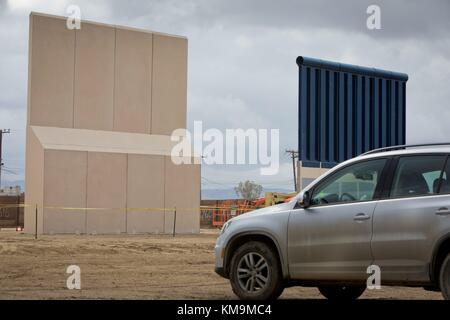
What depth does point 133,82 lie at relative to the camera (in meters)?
38.9

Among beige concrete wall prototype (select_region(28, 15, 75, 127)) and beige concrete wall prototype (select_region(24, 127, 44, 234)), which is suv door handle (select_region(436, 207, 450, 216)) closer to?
beige concrete wall prototype (select_region(24, 127, 44, 234))

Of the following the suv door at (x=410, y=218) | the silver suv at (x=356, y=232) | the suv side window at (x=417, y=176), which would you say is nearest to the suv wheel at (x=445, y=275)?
the silver suv at (x=356, y=232)

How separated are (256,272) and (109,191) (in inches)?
1098

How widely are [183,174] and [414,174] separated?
31.3m

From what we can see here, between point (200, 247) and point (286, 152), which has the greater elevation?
point (286, 152)

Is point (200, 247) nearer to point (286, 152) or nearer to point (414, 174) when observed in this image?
point (414, 174)

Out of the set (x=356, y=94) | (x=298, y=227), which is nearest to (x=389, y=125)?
(x=356, y=94)

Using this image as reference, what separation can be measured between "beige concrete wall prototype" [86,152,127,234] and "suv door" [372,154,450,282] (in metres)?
28.8

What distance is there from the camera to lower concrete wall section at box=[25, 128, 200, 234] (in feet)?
118

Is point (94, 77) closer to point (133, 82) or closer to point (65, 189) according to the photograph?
point (133, 82)

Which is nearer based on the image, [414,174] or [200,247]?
[414,174]

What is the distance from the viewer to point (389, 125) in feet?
70.3

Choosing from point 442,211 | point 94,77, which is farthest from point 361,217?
point 94,77
